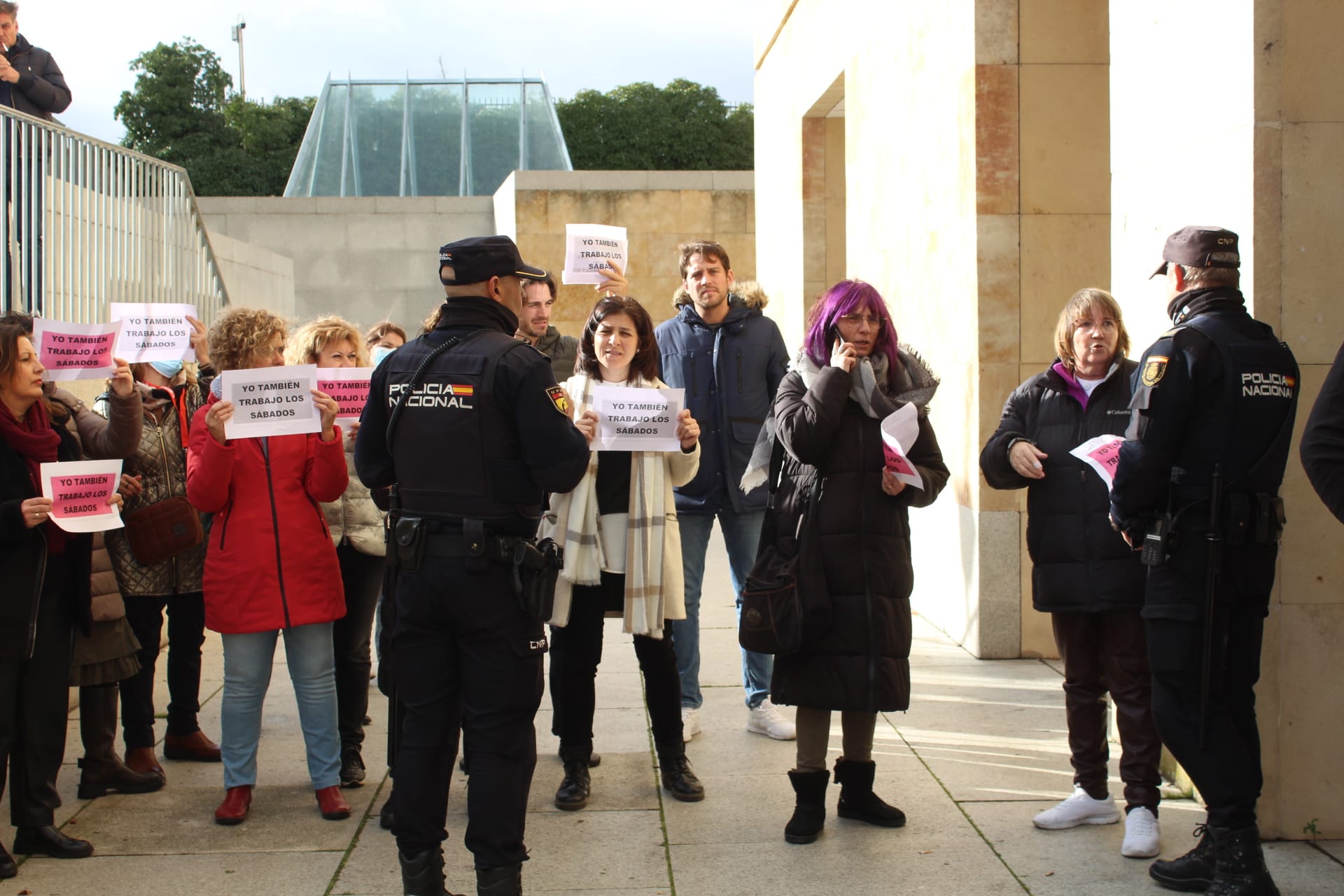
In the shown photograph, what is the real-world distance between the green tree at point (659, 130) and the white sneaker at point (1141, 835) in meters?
36.7

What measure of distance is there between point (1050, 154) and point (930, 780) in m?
3.88

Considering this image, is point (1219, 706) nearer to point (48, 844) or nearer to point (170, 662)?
point (48, 844)

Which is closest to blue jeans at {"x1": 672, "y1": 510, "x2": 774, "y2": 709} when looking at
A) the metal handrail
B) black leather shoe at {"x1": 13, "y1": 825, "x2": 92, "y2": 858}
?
black leather shoe at {"x1": 13, "y1": 825, "x2": 92, "y2": 858}

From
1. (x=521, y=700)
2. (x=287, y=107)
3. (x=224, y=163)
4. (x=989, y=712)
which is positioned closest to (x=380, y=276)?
(x=989, y=712)

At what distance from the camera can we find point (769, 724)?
594 cm

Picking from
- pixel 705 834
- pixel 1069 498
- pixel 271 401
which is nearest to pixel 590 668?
pixel 705 834

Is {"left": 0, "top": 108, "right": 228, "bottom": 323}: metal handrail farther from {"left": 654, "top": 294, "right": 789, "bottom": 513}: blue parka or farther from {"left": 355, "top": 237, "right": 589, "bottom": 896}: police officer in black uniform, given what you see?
{"left": 355, "top": 237, "right": 589, "bottom": 896}: police officer in black uniform

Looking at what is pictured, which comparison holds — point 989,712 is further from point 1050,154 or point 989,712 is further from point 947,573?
point 1050,154

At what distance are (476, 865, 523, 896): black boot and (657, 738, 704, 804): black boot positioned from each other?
51.8 inches

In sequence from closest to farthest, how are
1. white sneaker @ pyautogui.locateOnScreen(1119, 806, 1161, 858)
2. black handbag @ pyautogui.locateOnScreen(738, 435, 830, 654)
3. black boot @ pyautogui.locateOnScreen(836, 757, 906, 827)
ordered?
white sneaker @ pyautogui.locateOnScreen(1119, 806, 1161, 858) → black handbag @ pyautogui.locateOnScreen(738, 435, 830, 654) → black boot @ pyautogui.locateOnScreen(836, 757, 906, 827)

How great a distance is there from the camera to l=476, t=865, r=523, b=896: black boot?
3852 millimetres

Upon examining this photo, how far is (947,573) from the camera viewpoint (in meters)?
7.99

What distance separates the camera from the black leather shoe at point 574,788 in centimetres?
501

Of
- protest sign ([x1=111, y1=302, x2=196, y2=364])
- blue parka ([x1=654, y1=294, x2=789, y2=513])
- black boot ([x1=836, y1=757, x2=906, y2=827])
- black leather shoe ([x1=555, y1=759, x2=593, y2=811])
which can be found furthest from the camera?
blue parka ([x1=654, y1=294, x2=789, y2=513])
